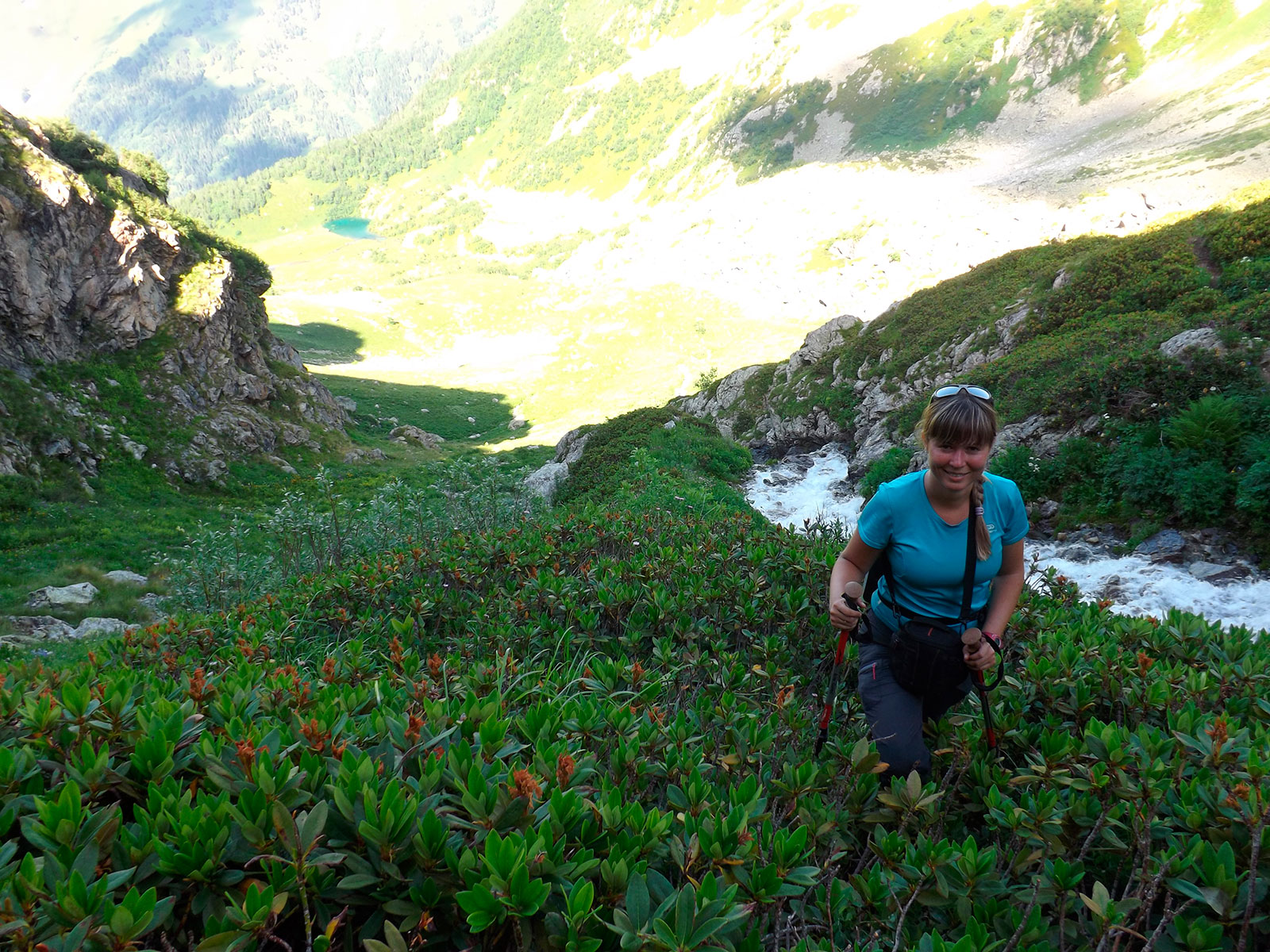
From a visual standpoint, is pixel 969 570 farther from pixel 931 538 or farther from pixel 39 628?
pixel 39 628

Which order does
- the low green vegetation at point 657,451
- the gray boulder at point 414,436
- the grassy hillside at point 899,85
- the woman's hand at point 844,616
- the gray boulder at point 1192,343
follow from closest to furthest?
the woman's hand at point 844,616, the gray boulder at point 1192,343, the low green vegetation at point 657,451, the gray boulder at point 414,436, the grassy hillside at point 899,85

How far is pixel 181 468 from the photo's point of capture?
85.2 ft

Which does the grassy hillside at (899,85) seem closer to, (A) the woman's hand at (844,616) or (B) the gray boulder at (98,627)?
(A) the woman's hand at (844,616)

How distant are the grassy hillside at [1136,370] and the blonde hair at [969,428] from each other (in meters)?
8.70

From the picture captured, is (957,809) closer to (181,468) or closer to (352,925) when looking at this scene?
(352,925)

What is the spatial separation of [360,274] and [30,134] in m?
129

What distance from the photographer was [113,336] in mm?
27062

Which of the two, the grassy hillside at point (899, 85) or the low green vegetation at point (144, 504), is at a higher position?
the grassy hillside at point (899, 85)

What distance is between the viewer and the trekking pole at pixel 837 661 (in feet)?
10.6

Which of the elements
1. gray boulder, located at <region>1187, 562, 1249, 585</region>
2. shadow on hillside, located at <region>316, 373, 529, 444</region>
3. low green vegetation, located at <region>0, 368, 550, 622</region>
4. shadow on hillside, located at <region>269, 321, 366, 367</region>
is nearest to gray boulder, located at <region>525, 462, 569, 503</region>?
low green vegetation, located at <region>0, 368, 550, 622</region>

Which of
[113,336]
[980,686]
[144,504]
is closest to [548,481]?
[144,504]

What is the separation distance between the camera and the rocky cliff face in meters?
22.8

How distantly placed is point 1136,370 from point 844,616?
1186 centimetres

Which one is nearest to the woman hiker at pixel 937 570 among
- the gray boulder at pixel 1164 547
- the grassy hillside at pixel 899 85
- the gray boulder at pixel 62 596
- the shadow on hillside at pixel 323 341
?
the gray boulder at pixel 1164 547
